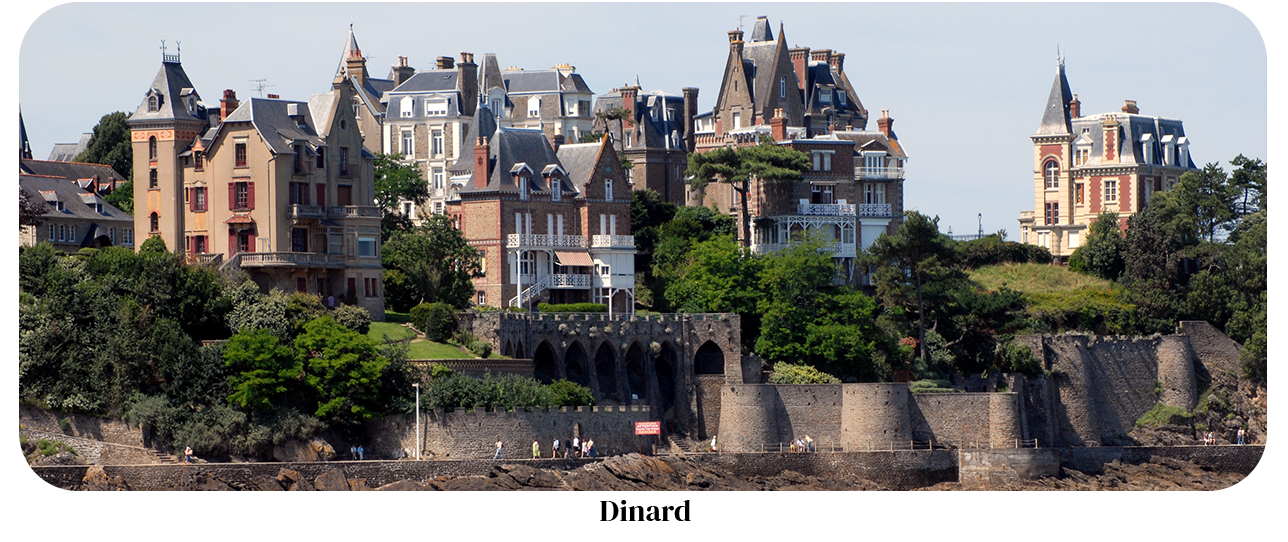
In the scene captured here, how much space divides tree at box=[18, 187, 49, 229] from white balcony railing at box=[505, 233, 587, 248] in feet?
58.2

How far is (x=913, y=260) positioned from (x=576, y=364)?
15021 millimetres

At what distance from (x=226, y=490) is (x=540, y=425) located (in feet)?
34.4

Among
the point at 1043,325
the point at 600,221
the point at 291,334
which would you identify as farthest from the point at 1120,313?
the point at 291,334

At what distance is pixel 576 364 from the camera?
242ft

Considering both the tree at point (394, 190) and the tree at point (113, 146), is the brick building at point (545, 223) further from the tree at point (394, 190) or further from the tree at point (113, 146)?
the tree at point (113, 146)

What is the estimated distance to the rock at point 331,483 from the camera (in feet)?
195

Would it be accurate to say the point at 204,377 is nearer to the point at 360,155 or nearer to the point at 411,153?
the point at 360,155

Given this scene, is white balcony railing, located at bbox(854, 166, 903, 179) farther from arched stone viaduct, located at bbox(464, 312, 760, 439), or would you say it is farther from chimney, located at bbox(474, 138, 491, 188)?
chimney, located at bbox(474, 138, 491, 188)

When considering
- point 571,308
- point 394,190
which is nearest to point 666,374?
point 571,308

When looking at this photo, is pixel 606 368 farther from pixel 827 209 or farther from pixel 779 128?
pixel 779 128

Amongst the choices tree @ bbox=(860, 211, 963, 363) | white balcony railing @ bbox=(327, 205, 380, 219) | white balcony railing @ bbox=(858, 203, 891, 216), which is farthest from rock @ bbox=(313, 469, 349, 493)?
white balcony railing @ bbox=(858, 203, 891, 216)

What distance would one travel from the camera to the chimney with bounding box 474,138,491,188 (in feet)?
266
